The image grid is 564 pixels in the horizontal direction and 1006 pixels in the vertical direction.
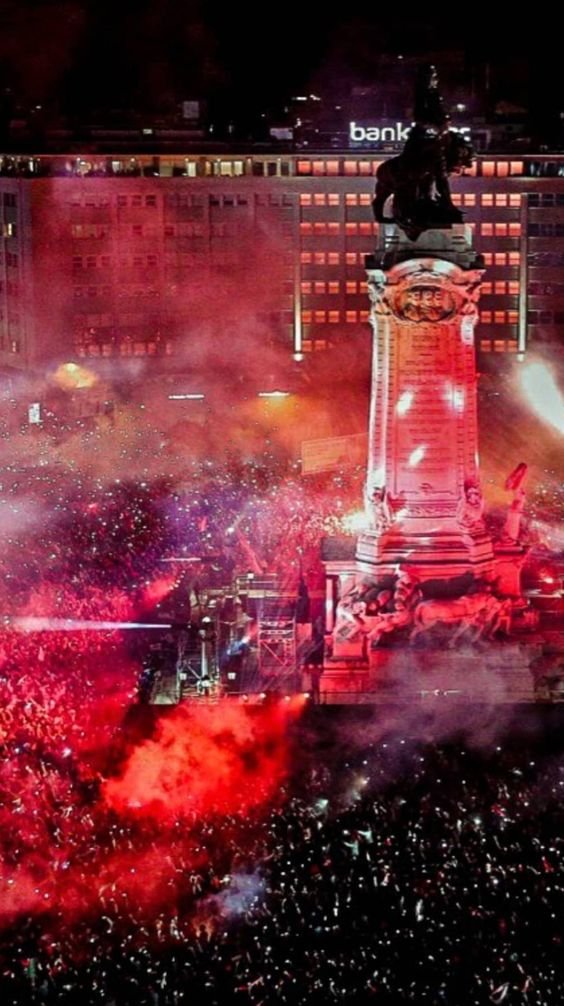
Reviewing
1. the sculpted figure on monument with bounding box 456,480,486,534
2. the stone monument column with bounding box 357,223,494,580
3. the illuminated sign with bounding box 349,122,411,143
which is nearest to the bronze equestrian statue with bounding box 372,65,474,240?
the stone monument column with bounding box 357,223,494,580

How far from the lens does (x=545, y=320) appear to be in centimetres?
9738

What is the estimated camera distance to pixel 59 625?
4294 cm

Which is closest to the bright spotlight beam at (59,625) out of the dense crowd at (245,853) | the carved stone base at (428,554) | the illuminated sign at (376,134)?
the dense crowd at (245,853)

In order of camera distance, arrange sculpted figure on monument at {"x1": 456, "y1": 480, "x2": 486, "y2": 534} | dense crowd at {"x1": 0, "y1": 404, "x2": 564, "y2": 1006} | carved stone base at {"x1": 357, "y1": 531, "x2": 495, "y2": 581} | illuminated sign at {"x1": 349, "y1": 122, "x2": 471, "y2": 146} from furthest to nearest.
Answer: illuminated sign at {"x1": 349, "y1": 122, "x2": 471, "y2": 146} → sculpted figure on monument at {"x1": 456, "y1": 480, "x2": 486, "y2": 534} → carved stone base at {"x1": 357, "y1": 531, "x2": 495, "y2": 581} → dense crowd at {"x1": 0, "y1": 404, "x2": 564, "y2": 1006}

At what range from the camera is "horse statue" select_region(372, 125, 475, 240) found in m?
42.4

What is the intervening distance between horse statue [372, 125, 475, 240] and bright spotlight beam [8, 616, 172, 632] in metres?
13.4

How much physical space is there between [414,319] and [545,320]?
185 ft

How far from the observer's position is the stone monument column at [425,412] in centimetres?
4256

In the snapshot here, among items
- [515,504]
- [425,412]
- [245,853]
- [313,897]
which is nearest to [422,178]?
[425,412]

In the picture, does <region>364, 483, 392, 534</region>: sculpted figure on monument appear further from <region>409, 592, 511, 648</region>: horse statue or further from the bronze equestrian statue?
the bronze equestrian statue

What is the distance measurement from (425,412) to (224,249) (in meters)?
55.2

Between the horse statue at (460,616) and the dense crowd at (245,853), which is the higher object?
the horse statue at (460,616)

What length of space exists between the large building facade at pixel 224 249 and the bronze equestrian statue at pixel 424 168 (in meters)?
51.0

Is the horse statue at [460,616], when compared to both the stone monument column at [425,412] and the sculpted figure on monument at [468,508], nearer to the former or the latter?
the stone monument column at [425,412]
